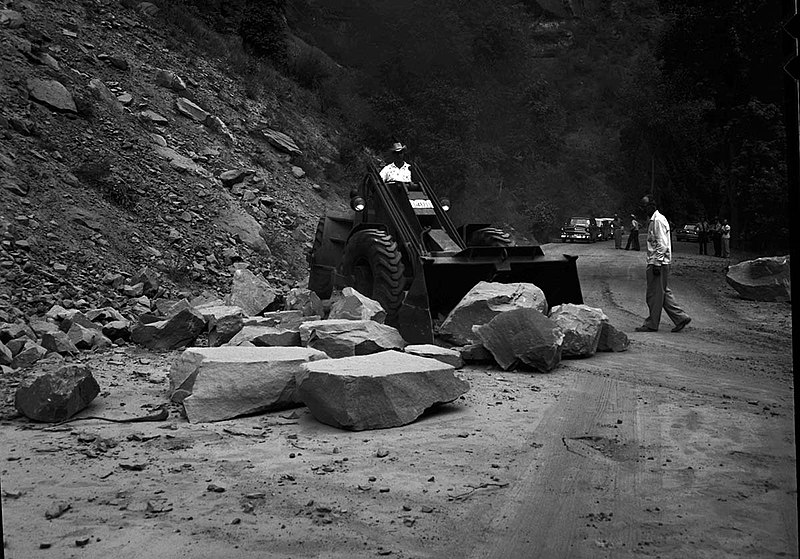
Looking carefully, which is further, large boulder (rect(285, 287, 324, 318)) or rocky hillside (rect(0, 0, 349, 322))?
rocky hillside (rect(0, 0, 349, 322))

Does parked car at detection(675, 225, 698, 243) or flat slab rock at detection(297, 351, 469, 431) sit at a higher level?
parked car at detection(675, 225, 698, 243)

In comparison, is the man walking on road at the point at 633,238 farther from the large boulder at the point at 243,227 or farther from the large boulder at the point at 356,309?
the large boulder at the point at 356,309

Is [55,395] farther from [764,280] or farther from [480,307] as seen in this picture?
[764,280]

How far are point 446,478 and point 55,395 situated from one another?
10.7 feet

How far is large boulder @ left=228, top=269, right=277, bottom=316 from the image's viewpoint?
412 inches

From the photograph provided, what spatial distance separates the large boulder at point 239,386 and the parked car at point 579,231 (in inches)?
1214

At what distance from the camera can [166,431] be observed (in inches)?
221

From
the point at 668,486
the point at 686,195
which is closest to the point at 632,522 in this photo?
the point at 668,486

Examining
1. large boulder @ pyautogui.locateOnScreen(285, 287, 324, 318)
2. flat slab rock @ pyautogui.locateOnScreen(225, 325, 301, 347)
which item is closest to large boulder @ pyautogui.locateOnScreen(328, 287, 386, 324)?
flat slab rock @ pyautogui.locateOnScreen(225, 325, 301, 347)

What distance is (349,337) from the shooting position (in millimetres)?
7340

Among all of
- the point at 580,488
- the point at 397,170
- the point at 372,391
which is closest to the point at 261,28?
the point at 397,170

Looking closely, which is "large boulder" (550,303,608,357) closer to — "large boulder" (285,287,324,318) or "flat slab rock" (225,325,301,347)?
"flat slab rock" (225,325,301,347)

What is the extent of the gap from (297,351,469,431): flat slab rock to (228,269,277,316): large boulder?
463 cm

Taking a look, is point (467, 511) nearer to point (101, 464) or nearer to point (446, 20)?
point (101, 464)
